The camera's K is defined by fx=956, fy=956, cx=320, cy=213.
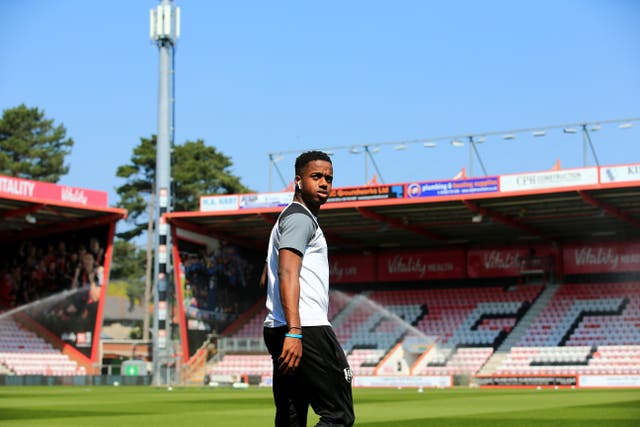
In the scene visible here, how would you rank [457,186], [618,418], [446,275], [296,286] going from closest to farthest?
[296,286], [618,418], [457,186], [446,275]

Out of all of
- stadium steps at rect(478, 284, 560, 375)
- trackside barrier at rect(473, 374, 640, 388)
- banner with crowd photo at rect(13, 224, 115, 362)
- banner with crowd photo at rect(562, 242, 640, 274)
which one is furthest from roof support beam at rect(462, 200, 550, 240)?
banner with crowd photo at rect(13, 224, 115, 362)

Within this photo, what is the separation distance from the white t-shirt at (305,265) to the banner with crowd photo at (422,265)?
42.9 m

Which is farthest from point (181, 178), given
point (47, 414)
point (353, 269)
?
point (47, 414)

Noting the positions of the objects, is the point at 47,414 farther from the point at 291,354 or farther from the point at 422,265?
the point at 422,265

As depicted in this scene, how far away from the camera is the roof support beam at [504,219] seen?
38594mm

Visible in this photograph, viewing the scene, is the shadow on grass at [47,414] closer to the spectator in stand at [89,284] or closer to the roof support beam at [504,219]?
the roof support beam at [504,219]

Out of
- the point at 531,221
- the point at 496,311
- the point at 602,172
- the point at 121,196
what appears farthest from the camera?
the point at 121,196

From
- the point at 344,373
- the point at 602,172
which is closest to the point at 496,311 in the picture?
the point at 602,172

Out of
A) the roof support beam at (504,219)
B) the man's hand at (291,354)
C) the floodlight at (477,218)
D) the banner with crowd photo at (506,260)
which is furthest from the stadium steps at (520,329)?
the man's hand at (291,354)

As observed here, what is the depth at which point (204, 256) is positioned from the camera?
45.6m

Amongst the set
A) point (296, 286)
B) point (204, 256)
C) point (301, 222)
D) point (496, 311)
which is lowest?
point (296, 286)

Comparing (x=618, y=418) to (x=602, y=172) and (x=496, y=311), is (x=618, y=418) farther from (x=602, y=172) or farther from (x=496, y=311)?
(x=496, y=311)

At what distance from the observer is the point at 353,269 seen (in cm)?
5044

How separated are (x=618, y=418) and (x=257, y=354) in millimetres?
31281
